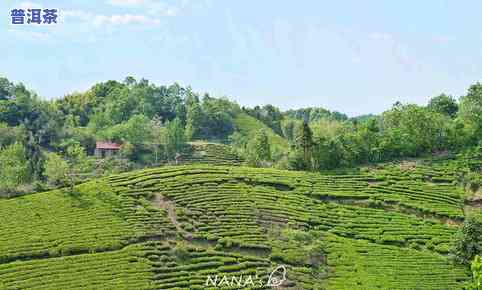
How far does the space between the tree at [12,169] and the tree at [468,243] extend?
168 ft

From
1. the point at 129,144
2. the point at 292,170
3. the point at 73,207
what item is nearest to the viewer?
the point at 73,207

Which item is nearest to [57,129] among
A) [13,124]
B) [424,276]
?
[13,124]

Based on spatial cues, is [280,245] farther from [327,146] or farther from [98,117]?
[98,117]

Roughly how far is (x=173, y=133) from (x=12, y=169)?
38.5 metres

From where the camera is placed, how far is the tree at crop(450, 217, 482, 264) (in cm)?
6800

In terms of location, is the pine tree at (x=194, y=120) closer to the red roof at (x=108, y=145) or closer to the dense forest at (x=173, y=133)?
the dense forest at (x=173, y=133)

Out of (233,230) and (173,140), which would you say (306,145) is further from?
(173,140)

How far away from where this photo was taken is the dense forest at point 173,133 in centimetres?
9925

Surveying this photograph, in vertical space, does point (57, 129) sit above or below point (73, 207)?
above

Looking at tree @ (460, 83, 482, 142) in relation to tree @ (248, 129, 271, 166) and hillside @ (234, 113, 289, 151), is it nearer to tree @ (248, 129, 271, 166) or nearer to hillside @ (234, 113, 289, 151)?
tree @ (248, 129, 271, 166)

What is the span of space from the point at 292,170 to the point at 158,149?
115 ft

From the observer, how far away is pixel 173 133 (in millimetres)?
123562

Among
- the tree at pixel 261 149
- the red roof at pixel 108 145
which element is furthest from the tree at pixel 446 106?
the red roof at pixel 108 145

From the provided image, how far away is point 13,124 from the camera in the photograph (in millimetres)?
133500
